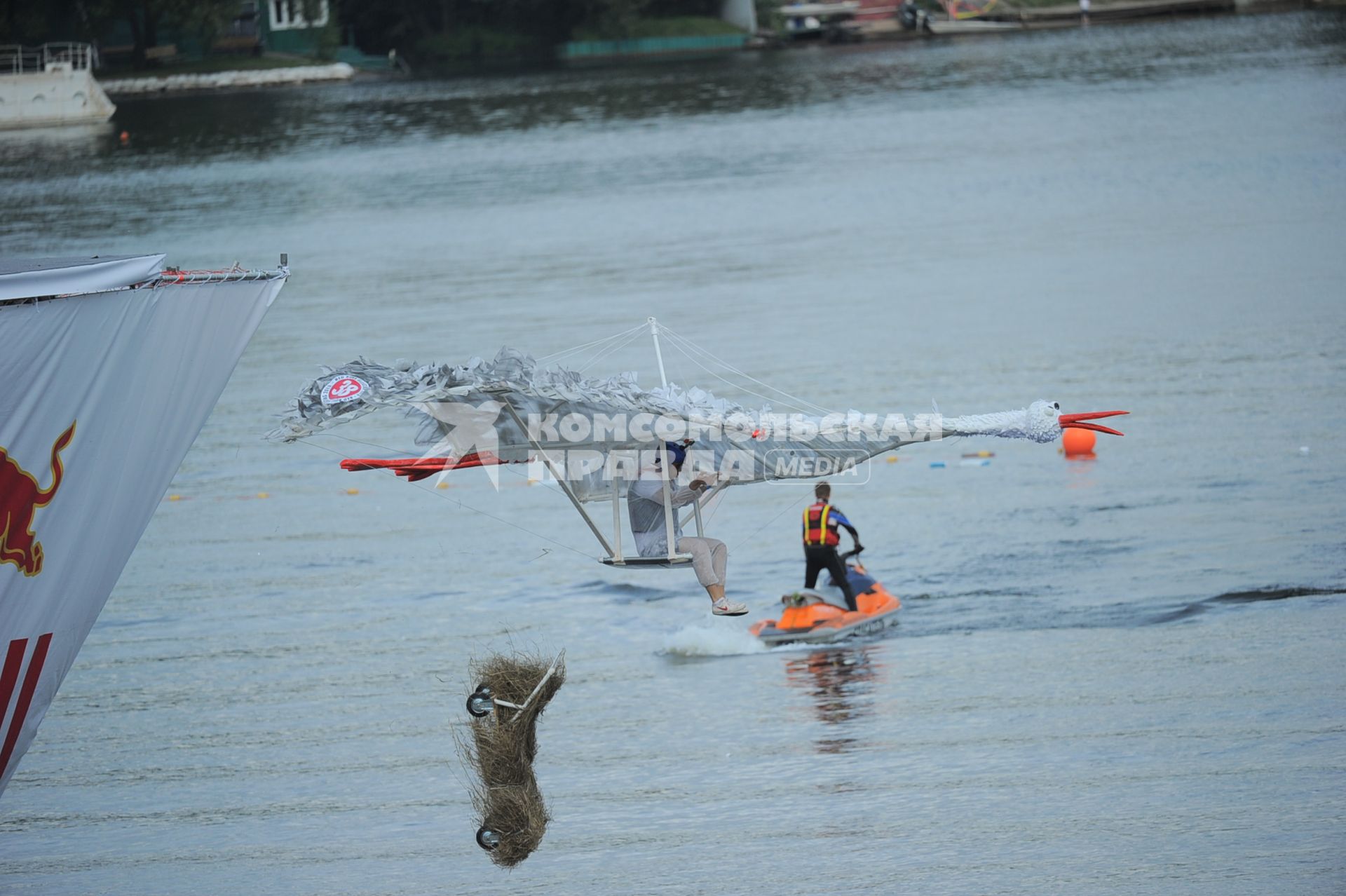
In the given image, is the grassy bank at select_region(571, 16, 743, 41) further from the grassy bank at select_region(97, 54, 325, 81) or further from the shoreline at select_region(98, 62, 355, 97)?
the grassy bank at select_region(97, 54, 325, 81)

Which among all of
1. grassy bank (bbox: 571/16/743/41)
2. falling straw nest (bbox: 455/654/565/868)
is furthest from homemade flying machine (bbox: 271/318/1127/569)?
grassy bank (bbox: 571/16/743/41)

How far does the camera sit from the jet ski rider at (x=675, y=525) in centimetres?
1670

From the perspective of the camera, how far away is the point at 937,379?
1666 inches

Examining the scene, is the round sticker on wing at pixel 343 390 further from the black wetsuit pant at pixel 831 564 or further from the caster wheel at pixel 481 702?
the black wetsuit pant at pixel 831 564

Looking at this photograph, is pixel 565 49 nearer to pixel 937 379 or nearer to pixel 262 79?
pixel 262 79

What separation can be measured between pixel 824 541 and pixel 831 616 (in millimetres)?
1396

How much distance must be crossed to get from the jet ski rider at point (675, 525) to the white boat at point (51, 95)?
322 ft

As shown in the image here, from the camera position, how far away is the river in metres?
23.4

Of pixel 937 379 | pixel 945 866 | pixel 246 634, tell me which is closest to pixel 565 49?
pixel 937 379

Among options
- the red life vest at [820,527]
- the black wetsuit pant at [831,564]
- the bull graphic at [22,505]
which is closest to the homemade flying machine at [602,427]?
the bull graphic at [22,505]

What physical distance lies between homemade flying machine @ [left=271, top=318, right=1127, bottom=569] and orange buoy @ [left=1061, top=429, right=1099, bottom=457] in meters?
22.4

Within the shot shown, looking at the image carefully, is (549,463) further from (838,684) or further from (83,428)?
(838,684)

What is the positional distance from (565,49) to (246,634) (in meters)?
110

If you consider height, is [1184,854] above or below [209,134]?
below
